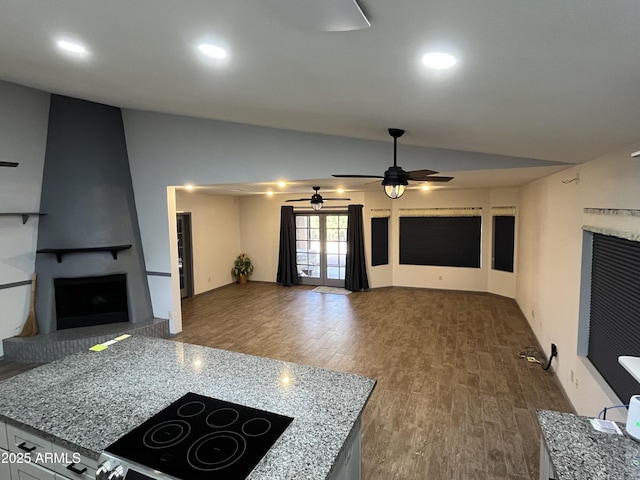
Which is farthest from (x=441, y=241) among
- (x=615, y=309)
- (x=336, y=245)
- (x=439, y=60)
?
(x=439, y=60)

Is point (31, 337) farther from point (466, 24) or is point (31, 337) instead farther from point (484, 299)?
point (484, 299)

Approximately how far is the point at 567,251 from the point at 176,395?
3.78 meters

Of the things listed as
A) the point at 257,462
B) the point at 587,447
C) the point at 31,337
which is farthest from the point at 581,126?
the point at 31,337

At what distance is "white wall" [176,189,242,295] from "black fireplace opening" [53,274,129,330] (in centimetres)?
249

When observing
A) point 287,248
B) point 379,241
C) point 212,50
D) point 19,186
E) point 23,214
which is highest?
point 212,50

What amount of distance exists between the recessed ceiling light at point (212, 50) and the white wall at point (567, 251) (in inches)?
102

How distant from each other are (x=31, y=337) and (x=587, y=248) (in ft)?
22.1

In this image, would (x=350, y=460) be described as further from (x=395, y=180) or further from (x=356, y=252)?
(x=356, y=252)

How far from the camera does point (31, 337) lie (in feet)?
15.2

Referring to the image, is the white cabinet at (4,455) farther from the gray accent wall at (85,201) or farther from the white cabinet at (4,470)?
the gray accent wall at (85,201)

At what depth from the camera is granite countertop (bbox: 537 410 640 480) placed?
133 centimetres

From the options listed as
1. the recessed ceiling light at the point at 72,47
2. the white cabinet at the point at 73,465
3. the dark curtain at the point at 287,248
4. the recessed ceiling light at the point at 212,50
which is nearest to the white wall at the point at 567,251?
the recessed ceiling light at the point at 212,50

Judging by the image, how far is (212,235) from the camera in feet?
27.7

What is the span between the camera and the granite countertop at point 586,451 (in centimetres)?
133
